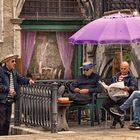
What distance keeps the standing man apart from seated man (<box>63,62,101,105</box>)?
1.18 m

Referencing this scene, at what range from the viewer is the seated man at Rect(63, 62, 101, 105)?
14.2 meters

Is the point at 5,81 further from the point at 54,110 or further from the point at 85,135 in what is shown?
the point at 85,135

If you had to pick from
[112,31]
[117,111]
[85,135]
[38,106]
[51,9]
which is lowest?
[85,135]

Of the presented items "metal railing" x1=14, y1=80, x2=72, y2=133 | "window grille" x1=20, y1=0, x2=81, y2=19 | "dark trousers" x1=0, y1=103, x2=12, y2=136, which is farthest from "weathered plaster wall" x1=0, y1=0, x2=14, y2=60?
"dark trousers" x1=0, y1=103, x2=12, y2=136

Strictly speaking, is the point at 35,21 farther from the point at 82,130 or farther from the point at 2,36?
the point at 82,130

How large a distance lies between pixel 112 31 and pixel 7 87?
2.43 m

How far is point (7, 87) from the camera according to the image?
522 inches

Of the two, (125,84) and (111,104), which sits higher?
(125,84)

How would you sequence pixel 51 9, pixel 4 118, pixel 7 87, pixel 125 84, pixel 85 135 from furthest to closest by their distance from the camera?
pixel 51 9 < pixel 125 84 < pixel 4 118 < pixel 7 87 < pixel 85 135

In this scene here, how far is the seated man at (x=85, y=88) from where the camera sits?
1416cm

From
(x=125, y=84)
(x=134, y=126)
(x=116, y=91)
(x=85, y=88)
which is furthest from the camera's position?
(x=85, y=88)

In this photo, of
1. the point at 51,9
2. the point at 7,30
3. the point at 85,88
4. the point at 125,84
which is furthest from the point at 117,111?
the point at 51,9

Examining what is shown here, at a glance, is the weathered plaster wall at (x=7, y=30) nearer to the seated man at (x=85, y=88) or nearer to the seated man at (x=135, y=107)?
the seated man at (x=85, y=88)

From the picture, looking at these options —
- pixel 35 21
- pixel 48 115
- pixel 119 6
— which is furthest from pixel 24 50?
pixel 48 115
